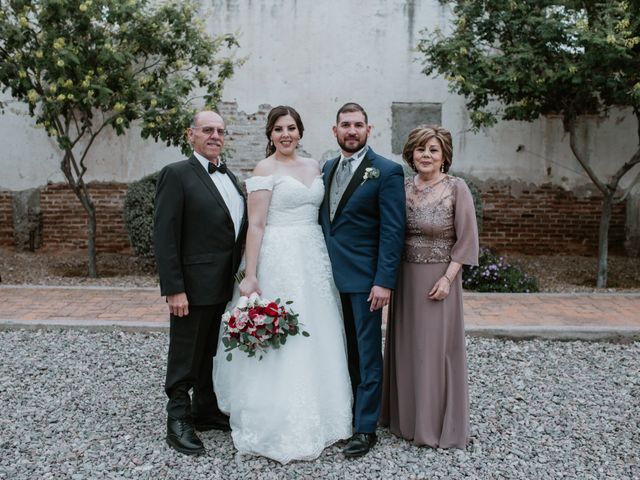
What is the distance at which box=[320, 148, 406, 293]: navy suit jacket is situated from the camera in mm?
3584

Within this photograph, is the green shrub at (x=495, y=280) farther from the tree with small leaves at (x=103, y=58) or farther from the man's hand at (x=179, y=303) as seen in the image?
the man's hand at (x=179, y=303)

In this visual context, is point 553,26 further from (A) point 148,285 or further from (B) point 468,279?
(A) point 148,285

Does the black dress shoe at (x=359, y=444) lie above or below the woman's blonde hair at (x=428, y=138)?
below

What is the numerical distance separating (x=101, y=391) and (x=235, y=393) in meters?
1.37

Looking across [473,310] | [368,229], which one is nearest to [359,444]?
[368,229]

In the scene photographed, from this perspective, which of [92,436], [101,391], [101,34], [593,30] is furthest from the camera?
[101,34]

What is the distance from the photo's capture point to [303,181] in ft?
12.3

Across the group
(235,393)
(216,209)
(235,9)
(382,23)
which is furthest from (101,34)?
(235,393)

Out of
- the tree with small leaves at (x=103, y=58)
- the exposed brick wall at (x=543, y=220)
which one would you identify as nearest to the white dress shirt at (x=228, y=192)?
the tree with small leaves at (x=103, y=58)

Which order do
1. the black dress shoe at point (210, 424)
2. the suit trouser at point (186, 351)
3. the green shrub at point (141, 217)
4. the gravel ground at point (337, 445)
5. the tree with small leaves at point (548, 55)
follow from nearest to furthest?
the gravel ground at point (337, 445) < the suit trouser at point (186, 351) < the black dress shoe at point (210, 424) < the tree with small leaves at point (548, 55) < the green shrub at point (141, 217)

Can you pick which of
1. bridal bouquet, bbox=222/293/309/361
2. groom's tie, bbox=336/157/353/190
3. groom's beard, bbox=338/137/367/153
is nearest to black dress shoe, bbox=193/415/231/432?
bridal bouquet, bbox=222/293/309/361

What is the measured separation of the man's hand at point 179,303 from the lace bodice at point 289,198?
633 millimetres

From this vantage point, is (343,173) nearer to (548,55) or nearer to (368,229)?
(368,229)

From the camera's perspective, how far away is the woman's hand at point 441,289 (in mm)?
3641
